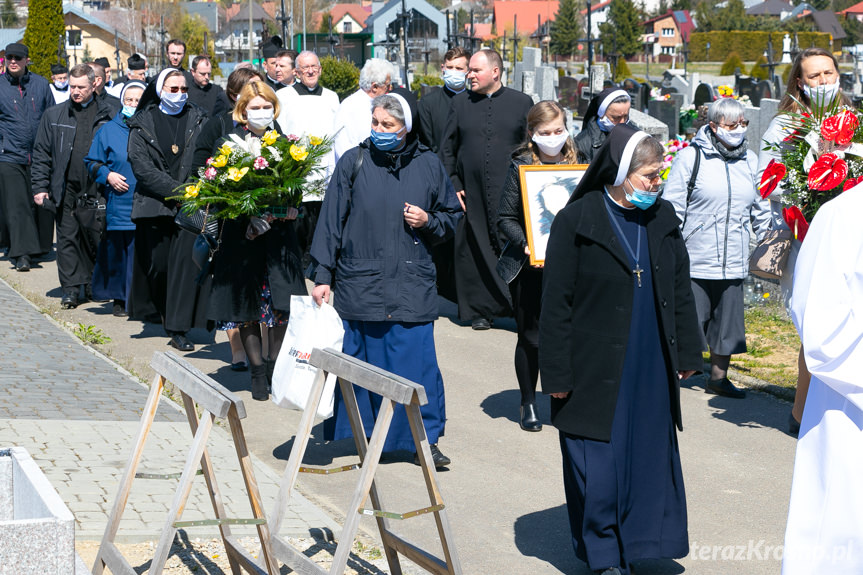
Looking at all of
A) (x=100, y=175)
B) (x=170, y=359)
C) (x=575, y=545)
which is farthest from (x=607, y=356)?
(x=100, y=175)

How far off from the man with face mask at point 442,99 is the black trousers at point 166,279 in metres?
2.31

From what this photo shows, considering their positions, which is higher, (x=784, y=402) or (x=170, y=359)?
(x=170, y=359)

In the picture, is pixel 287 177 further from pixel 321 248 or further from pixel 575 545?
pixel 575 545

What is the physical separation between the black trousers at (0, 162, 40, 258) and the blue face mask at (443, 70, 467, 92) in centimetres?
549

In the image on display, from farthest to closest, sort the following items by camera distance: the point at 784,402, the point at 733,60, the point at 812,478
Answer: the point at 733,60, the point at 784,402, the point at 812,478

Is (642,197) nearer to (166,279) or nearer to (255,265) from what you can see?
(255,265)

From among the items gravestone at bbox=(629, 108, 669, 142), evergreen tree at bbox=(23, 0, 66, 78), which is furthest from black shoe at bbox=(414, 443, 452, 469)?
evergreen tree at bbox=(23, 0, 66, 78)

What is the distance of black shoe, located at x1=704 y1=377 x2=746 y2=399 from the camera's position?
822 centimetres

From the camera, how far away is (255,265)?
7871 millimetres

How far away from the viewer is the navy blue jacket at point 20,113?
13109mm

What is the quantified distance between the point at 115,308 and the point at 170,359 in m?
6.53

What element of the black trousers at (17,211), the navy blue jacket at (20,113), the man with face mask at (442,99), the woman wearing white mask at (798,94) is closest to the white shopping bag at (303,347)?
the woman wearing white mask at (798,94)

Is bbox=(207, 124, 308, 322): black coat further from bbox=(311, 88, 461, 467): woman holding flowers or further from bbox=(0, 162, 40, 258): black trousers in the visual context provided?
bbox=(0, 162, 40, 258): black trousers

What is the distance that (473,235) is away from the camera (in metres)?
10.1
